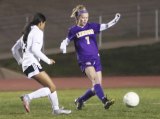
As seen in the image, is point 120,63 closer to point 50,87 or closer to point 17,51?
point 17,51

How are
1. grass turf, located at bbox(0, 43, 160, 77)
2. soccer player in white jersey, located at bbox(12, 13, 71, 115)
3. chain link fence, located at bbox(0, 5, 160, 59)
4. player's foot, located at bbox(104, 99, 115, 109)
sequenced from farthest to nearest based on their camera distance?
1. chain link fence, located at bbox(0, 5, 160, 59)
2. grass turf, located at bbox(0, 43, 160, 77)
3. player's foot, located at bbox(104, 99, 115, 109)
4. soccer player in white jersey, located at bbox(12, 13, 71, 115)

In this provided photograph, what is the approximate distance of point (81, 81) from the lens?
82.9 feet

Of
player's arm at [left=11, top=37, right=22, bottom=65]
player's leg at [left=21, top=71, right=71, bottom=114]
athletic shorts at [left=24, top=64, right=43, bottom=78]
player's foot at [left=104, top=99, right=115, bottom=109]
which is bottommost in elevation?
player's foot at [left=104, top=99, right=115, bottom=109]

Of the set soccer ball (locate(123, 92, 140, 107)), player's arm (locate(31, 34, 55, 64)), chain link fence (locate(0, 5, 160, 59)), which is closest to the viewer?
player's arm (locate(31, 34, 55, 64))

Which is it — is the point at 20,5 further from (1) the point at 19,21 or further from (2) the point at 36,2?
(1) the point at 19,21

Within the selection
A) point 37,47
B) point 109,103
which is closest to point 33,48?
point 37,47

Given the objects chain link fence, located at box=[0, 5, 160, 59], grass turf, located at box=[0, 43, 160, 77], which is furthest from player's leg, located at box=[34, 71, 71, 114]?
chain link fence, located at box=[0, 5, 160, 59]

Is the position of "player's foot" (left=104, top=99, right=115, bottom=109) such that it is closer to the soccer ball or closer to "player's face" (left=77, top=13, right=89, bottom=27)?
the soccer ball

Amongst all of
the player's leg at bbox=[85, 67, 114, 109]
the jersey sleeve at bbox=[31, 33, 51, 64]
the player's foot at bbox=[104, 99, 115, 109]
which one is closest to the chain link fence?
the player's leg at bbox=[85, 67, 114, 109]

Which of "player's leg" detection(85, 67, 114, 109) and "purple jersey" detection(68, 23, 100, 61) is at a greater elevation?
"purple jersey" detection(68, 23, 100, 61)

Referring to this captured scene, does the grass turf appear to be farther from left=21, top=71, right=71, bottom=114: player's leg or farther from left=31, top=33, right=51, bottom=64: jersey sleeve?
left=31, top=33, right=51, bottom=64: jersey sleeve

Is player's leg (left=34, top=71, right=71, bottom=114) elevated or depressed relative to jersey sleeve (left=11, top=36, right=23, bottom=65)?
depressed

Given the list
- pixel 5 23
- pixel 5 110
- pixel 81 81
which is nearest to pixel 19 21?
pixel 5 23

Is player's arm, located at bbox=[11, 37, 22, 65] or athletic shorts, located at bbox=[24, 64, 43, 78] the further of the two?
player's arm, located at bbox=[11, 37, 22, 65]
